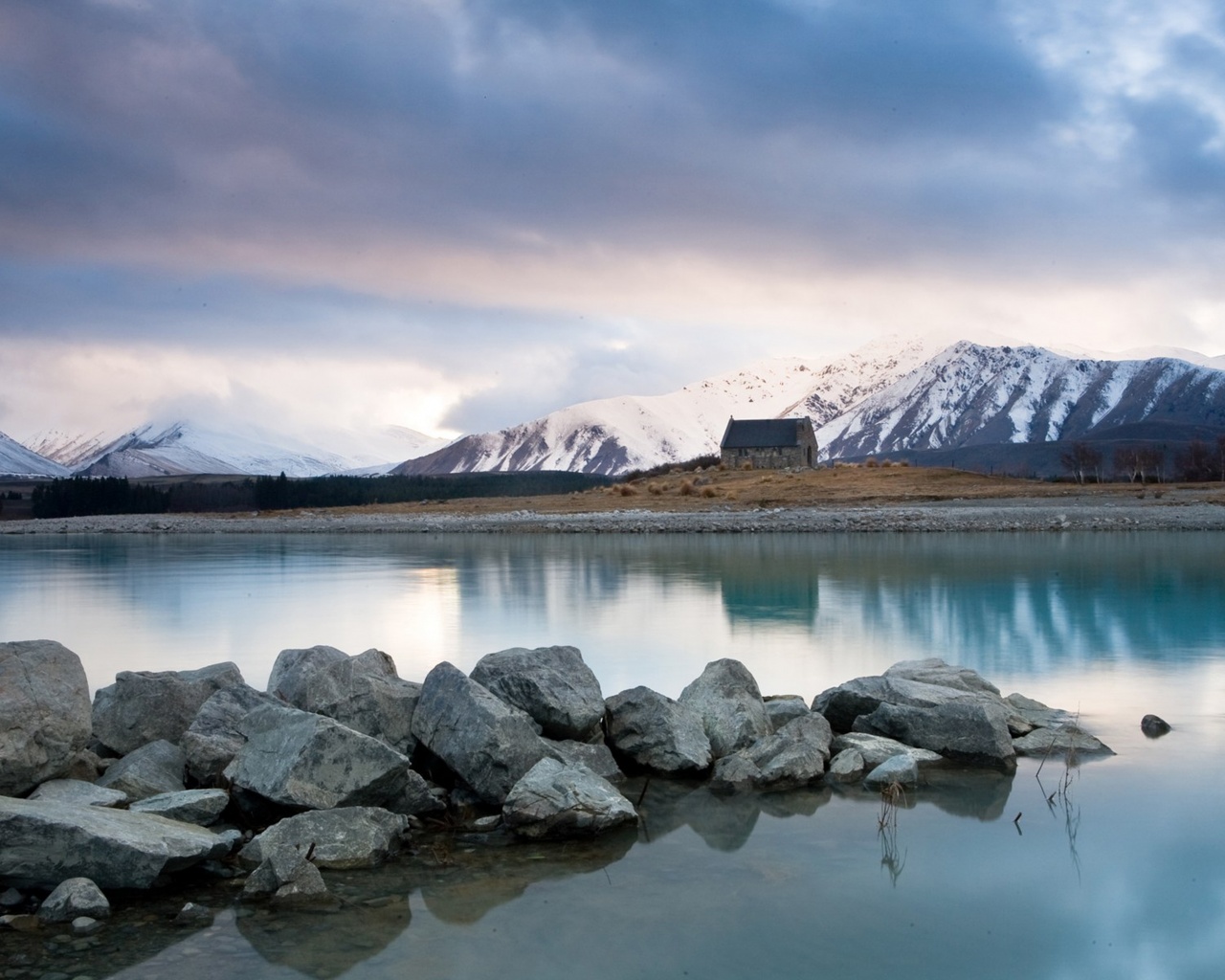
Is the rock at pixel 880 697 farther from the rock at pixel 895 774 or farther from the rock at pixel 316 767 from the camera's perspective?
the rock at pixel 316 767

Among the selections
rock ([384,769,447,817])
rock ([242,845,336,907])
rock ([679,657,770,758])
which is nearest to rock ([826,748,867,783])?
rock ([679,657,770,758])

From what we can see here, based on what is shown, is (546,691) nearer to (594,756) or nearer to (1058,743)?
(594,756)

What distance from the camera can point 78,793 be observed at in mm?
8359

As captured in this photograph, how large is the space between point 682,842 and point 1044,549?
1417 inches

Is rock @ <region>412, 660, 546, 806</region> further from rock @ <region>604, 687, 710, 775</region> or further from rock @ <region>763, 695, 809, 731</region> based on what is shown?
rock @ <region>763, 695, 809, 731</region>

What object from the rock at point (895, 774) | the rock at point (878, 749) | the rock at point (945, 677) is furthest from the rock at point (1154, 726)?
the rock at point (895, 774)

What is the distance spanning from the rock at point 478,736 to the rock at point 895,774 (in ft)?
9.45

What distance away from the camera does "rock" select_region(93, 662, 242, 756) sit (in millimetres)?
10516

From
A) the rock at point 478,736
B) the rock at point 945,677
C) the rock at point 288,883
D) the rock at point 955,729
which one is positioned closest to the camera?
the rock at point 288,883

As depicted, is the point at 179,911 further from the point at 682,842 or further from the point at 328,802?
the point at 682,842

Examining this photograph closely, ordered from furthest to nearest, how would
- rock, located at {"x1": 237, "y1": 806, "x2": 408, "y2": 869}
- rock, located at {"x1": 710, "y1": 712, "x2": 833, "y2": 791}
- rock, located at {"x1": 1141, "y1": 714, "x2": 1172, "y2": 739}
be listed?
rock, located at {"x1": 1141, "y1": 714, "x2": 1172, "y2": 739} < rock, located at {"x1": 710, "y1": 712, "x2": 833, "y2": 791} < rock, located at {"x1": 237, "y1": 806, "x2": 408, "y2": 869}

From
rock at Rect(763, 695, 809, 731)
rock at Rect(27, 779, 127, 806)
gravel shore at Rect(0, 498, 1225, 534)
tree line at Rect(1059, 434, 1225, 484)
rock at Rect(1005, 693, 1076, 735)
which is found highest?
tree line at Rect(1059, 434, 1225, 484)

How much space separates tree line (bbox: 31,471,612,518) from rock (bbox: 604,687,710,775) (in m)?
105

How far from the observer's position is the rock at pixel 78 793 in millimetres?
8211
